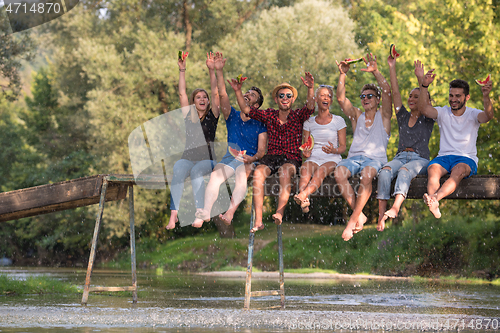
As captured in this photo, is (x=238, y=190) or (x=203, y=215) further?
(x=238, y=190)

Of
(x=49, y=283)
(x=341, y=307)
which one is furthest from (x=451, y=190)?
(x=49, y=283)

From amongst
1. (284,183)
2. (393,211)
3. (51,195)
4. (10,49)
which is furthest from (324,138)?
(10,49)

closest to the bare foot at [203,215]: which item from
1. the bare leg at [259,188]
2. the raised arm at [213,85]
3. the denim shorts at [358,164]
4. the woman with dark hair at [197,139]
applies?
the woman with dark hair at [197,139]

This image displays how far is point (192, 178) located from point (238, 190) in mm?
848

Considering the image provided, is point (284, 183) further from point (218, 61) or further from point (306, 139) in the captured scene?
point (218, 61)

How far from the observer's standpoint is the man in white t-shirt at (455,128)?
8836mm

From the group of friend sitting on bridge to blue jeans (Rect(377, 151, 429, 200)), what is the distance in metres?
0.01

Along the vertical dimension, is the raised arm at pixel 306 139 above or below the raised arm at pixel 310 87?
below

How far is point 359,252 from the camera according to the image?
81.8 feet

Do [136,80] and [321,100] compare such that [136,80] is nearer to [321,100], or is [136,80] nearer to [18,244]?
[18,244]

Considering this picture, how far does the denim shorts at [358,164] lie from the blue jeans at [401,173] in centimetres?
14

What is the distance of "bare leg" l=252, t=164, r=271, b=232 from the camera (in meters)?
9.22

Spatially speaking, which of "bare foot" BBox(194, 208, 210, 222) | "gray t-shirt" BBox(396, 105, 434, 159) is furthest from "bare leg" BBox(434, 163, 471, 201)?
"bare foot" BBox(194, 208, 210, 222)

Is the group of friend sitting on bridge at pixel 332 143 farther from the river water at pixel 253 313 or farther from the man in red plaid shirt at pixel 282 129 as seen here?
the river water at pixel 253 313
